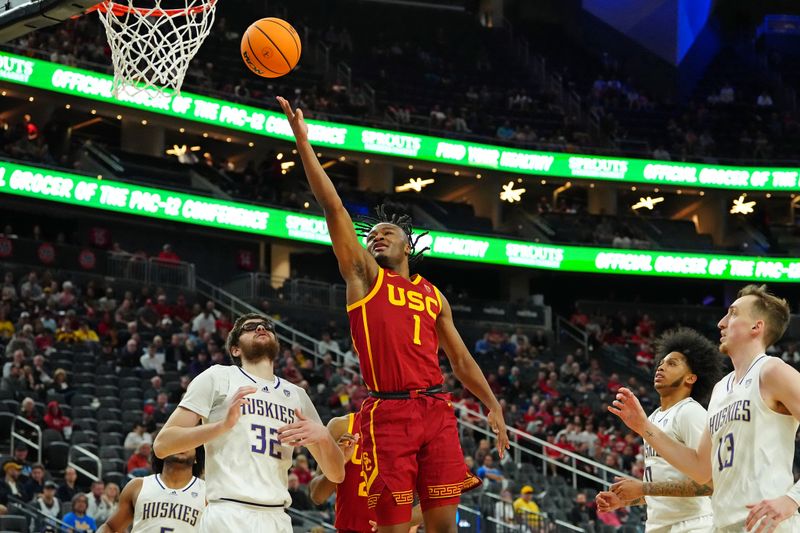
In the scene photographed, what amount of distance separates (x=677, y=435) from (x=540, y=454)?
589 inches

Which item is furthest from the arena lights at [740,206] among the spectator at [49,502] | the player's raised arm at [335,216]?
the player's raised arm at [335,216]

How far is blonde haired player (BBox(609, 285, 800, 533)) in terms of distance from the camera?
5953mm

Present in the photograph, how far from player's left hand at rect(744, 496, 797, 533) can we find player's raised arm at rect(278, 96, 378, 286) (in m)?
2.43

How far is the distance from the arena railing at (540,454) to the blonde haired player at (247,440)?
44.2 feet

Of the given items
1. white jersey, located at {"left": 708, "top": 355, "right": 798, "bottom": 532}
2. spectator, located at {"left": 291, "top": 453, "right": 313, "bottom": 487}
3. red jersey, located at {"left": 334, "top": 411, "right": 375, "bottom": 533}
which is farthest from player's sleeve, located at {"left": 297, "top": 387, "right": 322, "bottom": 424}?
spectator, located at {"left": 291, "top": 453, "right": 313, "bottom": 487}

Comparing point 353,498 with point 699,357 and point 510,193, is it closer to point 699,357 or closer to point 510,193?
point 699,357

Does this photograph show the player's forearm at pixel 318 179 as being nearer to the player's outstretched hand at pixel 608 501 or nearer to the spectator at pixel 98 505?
the player's outstretched hand at pixel 608 501

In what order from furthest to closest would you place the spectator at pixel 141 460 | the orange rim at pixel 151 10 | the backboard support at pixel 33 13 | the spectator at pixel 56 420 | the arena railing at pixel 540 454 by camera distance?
the arena railing at pixel 540 454, the spectator at pixel 56 420, the spectator at pixel 141 460, the orange rim at pixel 151 10, the backboard support at pixel 33 13

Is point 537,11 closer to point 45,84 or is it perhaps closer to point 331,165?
point 331,165

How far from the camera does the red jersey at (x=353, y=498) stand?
7.02 meters

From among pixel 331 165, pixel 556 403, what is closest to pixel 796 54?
pixel 331 165

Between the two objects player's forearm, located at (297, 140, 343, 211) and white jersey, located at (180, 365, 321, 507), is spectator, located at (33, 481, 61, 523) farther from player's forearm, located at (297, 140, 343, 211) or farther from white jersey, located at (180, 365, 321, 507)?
player's forearm, located at (297, 140, 343, 211)

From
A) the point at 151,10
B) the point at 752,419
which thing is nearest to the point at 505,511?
the point at 151,10

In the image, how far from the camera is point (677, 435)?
7477 mm
